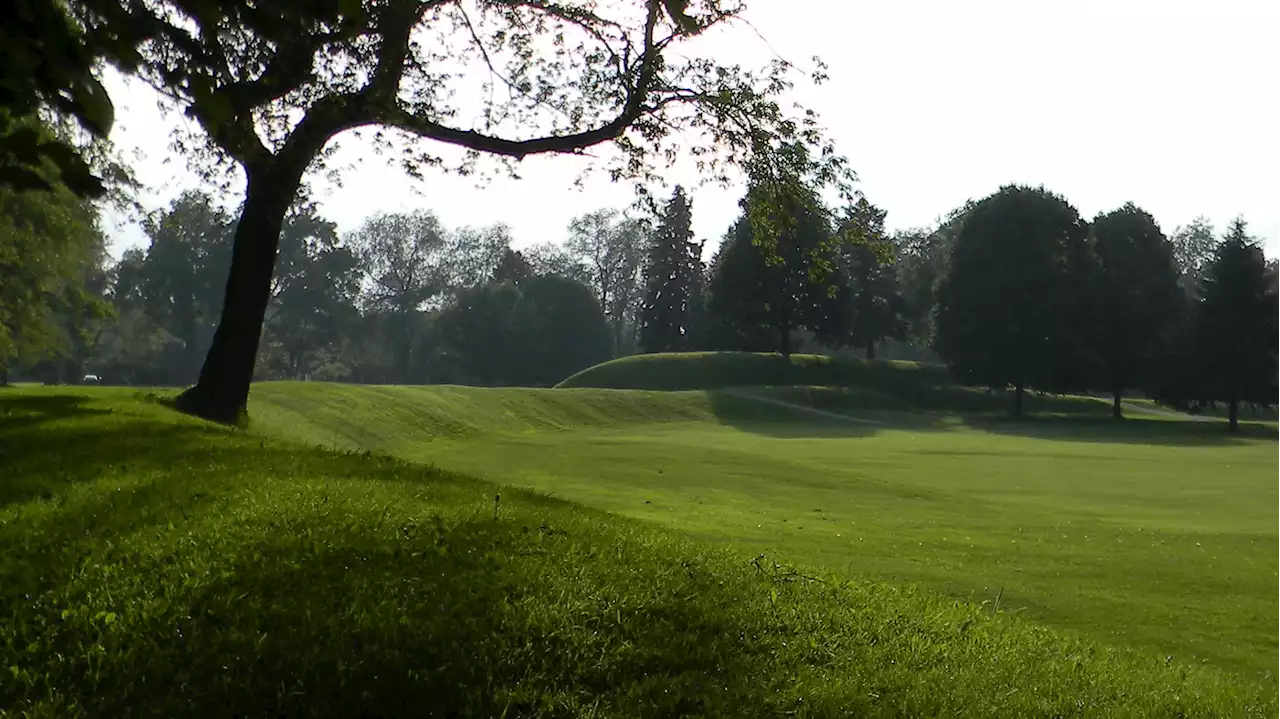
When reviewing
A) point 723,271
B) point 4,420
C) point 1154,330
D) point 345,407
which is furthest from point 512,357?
point 4,420

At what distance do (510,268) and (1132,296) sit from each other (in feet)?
198

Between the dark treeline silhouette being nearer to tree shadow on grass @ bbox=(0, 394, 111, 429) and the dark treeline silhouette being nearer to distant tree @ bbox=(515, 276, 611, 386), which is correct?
distant tree @ bbox=(515, 276, 611, 386)

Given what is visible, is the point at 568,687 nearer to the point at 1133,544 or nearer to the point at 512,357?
the point at 1133,544

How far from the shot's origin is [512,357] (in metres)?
85.1

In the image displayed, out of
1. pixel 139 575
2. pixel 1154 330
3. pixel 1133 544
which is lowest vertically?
pixel 1133 544

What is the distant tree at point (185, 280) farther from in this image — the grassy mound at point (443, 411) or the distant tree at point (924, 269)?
the distant tree at point (924, 269)

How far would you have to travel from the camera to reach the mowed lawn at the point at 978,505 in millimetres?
10461

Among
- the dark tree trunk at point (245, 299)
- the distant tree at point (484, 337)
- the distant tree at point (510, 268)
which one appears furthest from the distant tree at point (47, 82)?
the distant tree at point (510, 268)

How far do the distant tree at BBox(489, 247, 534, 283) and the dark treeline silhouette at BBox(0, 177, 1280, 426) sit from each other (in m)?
0.17

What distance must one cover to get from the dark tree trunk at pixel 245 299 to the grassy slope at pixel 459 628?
1005 cm

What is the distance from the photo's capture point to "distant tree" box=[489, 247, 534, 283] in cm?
10538

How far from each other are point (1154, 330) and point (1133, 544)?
5506cm

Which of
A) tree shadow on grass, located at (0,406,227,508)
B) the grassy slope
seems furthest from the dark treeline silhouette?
the grassy slope

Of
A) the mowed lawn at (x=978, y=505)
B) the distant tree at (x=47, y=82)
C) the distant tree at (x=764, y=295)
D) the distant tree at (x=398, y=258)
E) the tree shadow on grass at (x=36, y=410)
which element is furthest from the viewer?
the distant tree at (x=398, y=258)
